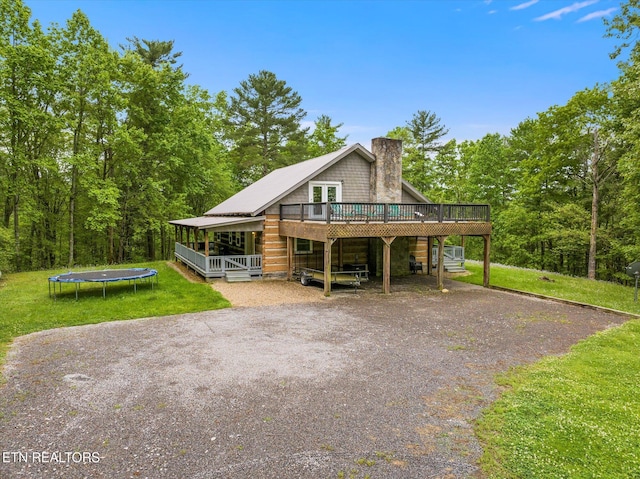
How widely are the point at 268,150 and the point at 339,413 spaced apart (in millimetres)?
34995

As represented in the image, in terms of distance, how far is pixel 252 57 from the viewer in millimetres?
37656

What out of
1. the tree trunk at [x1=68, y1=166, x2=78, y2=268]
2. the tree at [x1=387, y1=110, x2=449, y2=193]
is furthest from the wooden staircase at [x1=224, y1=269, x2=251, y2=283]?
the tree at [x1=387, y1=110, x2=449, y2=193]

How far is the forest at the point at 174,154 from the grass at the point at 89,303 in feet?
25.6

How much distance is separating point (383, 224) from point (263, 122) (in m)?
26.1

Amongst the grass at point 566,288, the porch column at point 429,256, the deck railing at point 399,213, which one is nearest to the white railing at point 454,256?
the grass at point 566,288

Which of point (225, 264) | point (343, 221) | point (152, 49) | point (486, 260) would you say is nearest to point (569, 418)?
point (343, 221)

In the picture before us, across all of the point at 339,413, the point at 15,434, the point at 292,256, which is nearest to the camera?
the point at 15,434

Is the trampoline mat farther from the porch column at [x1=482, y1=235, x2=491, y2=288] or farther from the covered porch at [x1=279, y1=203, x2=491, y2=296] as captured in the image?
the porch column at [x1=482, y1=235, x2=491, y2=288]

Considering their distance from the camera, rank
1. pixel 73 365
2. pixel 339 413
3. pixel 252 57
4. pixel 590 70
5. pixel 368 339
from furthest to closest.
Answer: pixel 252 57, pixel 590 70, pixel 368 339, pixel 73 365, pixel 339 413

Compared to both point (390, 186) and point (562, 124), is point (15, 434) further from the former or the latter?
point (562, 124)

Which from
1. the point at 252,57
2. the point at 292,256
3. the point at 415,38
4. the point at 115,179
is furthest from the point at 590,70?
the point at 115,179

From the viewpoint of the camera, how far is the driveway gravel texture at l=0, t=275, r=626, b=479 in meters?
4.68

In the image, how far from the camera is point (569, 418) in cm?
551

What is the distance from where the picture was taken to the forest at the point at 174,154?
20.8 metres
